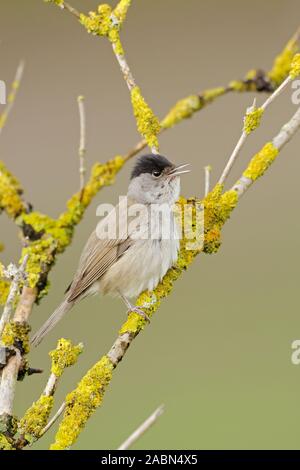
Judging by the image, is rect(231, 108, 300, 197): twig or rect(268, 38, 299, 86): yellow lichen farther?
rect(268, 38, 299, 86): yellow lichen

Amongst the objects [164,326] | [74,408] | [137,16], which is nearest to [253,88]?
[74,408]

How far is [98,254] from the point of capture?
3.70m

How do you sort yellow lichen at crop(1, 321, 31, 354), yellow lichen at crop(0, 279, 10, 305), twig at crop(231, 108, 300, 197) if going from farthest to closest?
1. twig at crop(231, 108, 300, 197)
2. yellow lichen at crop(0, 279, 10, 305)
3. yellow lichen at crop(1, 321, 31, 354)

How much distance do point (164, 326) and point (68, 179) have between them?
137cm

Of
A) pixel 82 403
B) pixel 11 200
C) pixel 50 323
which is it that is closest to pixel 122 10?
pixel 11 200

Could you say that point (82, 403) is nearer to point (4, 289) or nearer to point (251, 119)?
point (4, 289)

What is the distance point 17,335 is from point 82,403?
0.31m

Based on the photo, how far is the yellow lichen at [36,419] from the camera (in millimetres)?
2398

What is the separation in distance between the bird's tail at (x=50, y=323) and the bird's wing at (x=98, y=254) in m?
0.03

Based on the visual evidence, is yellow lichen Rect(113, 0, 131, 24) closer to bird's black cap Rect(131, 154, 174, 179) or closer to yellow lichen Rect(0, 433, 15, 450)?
bird's black cap Rect(131, 154, 174, 179)

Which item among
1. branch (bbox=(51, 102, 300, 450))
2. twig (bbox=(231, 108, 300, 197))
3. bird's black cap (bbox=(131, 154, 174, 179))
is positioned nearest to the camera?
branch (bbox=(51, 102, 300, 450))

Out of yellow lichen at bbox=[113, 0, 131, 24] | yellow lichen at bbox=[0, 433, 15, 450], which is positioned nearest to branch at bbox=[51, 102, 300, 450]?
yellow lichen at bbox=[0, 433, 15, 450]

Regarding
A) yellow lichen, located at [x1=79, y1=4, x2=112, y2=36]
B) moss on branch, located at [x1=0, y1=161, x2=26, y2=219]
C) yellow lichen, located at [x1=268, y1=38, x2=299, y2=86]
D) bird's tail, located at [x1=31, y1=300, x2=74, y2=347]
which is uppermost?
yellow lichen, located at [x1=268, y1=38, x2=299, y2=86]

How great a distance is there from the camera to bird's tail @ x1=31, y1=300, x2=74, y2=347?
10.9 ft
